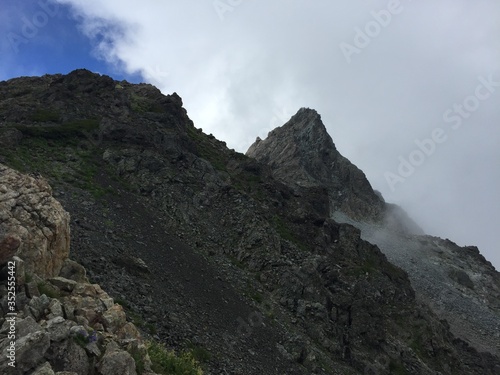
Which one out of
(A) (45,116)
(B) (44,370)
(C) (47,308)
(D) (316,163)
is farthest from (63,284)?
(D) (316,163)

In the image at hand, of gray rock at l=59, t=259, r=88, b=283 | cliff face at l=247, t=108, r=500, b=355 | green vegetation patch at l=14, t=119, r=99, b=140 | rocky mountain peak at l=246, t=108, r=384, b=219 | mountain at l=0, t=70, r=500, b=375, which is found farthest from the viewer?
rocky mountain peak at l=246, t=108, r=384, b=219

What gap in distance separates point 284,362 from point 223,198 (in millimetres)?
30394

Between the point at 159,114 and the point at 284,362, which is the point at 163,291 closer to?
the point at 284,362

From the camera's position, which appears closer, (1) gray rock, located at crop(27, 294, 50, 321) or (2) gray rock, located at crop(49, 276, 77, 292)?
(1) gray rock, located at crop(27, 294, 50, 321)

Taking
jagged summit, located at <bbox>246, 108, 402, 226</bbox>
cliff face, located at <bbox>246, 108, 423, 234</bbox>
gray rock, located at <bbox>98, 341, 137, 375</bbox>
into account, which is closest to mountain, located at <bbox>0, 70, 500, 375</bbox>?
gray rock, located at <bbox>98, 341, 137, 375</bbox>

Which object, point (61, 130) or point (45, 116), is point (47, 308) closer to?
point (61, 130)

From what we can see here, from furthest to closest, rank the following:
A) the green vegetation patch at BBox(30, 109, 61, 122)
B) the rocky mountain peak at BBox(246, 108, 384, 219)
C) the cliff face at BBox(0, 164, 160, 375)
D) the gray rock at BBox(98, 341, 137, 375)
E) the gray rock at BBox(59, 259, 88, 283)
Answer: the rocky mountain peak at BBox(246, 108, 384, 219) → the green vegetation patch at BBox(30, 109, 61, 122) → the gray rock at BBox(59, 259, 88, 283) → the gray rock at BBox(98, 341, 137, 375) → the cliff face at BBox(0, 164, 160, 375)

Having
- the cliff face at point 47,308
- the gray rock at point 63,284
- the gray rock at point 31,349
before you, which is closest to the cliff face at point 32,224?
the cliff face at point 47,308

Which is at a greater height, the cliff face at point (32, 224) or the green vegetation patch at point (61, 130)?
the green vegetation patch at point (61, 130)

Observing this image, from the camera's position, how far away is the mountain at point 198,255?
33812mm

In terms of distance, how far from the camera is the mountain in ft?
111

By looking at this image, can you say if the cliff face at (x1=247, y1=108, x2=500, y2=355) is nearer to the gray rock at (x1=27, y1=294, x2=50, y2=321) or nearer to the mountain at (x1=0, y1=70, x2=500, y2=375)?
the mountain at (x1=0, y1=70, x2=500, y2=375)

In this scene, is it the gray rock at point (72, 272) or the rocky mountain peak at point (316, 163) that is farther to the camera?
the rocky mountain peak at point (316, 163)

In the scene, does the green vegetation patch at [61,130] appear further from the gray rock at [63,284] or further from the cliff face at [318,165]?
the cliff face at [318,165]
